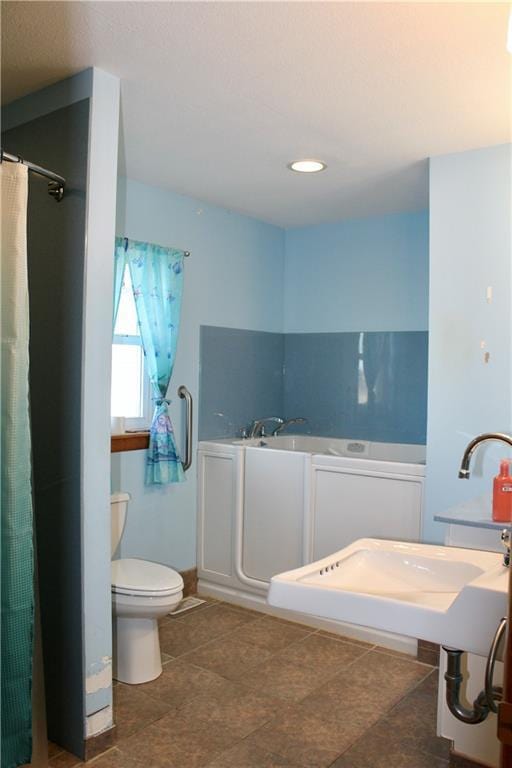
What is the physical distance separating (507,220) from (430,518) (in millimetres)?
1416

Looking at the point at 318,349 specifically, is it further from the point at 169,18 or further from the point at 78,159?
the point at 169,18

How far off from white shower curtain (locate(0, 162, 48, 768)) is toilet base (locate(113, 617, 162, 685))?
2.61ft

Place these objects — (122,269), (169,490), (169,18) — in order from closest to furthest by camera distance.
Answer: (169,18)
(122,269)
(169,490)

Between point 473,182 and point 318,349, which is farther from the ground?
point 473,182

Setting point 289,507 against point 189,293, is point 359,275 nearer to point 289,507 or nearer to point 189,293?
point 189,293

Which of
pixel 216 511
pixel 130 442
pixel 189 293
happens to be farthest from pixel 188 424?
pixel 189 293

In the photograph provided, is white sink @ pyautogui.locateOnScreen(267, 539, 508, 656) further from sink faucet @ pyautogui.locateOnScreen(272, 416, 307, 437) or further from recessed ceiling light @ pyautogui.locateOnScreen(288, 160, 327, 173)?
sink faucet @ pyautogui.locateOnScreen(272, 416, 307, 437)

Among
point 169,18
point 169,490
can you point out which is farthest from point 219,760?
point 169,18

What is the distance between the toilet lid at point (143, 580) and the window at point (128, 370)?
2.84ft

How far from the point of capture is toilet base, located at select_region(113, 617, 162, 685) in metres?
2.79

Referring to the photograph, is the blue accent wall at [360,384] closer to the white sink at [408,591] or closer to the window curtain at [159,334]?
the window curtain at [159,334]

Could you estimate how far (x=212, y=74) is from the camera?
7.50 feet

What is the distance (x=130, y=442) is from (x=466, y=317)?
5.96ft

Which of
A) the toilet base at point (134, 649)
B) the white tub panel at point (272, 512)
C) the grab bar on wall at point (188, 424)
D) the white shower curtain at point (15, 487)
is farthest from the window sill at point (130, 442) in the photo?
the white shower curtain at point (15, 487)
